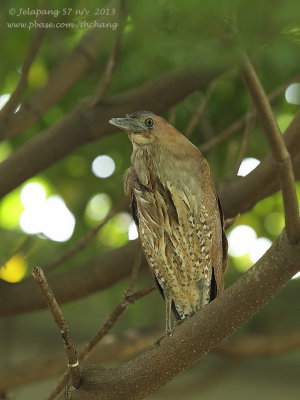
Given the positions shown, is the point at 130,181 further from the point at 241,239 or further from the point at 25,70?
the point at 241,239

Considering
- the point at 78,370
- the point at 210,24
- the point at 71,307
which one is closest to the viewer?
the point at 210,24

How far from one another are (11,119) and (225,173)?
144cm

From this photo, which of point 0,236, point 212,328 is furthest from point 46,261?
point 212,328

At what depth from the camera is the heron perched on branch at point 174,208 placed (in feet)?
11.0

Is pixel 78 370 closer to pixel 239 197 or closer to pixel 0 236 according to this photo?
pixel 239 197

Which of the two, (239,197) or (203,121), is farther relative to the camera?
(203,121)

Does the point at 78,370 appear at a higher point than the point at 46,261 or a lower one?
lower

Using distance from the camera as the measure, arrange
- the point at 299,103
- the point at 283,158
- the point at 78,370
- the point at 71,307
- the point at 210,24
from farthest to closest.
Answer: the point at 71,307 → the point at 299,103 → the point at 78,370 → the point at 283,158 → the point at 210,24

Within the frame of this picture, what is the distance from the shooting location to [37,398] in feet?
20.5

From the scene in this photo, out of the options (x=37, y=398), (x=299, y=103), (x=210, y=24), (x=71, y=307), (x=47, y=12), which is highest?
(x=47, y=12)

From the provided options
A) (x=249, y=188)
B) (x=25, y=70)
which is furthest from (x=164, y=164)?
(x=25, y=70)

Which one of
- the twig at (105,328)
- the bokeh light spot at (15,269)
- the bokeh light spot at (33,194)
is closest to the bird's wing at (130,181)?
the twig at (105,328)

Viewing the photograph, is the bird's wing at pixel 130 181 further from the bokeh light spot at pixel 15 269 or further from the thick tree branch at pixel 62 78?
the bokeh light spot at pixel 15 269

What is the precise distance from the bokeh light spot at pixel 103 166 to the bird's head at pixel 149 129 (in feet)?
5.95
